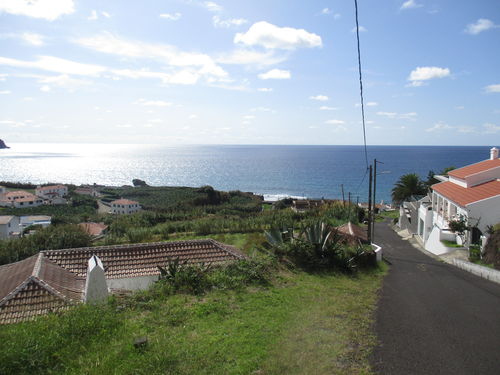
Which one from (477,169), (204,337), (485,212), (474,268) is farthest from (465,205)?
(204,337)

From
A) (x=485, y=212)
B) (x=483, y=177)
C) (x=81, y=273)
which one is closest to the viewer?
(x=81, y=273)

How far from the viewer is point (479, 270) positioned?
13891mm

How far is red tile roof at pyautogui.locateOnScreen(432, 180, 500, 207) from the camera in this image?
1814 centimetres

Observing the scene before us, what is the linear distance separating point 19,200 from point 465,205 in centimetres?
7897

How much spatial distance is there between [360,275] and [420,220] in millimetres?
17567

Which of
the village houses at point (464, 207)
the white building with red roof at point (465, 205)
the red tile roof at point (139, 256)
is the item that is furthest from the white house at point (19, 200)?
the white building with red roof at point (465, 205)

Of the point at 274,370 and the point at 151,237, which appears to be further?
the point at 151,237

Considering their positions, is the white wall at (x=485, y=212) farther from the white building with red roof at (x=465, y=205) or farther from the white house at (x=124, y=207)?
the white house at (x=124, y=207)

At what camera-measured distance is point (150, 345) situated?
19.0 ft

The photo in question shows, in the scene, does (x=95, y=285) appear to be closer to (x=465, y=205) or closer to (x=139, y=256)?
(x=139, y=256)

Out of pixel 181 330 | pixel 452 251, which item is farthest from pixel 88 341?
pixel 452 251

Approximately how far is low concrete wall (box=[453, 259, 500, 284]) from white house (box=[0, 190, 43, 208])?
255 feet

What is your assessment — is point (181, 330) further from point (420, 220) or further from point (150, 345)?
point (420, 220)

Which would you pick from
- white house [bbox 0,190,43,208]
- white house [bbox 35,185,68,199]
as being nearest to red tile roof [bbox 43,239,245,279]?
white house [bbox 0,190,43,208]
